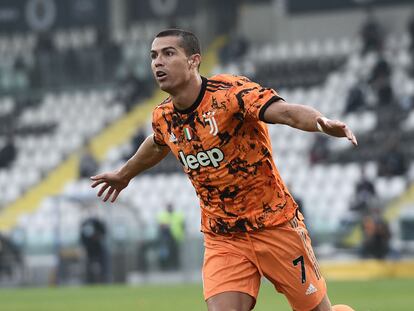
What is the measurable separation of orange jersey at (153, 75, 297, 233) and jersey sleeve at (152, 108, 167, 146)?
0.02 meters

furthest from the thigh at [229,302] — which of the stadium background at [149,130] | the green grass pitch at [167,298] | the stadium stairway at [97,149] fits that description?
the stadium stairway at [97,149]

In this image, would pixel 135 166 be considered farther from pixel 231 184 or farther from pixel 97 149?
pixel 97 149

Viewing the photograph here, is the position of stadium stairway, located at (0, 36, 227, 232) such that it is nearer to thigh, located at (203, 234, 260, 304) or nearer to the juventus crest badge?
thigh, located at (203, 234, 260, 304)

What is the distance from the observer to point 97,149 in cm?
3544

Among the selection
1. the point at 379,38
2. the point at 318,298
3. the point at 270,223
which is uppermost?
the point at 379,38

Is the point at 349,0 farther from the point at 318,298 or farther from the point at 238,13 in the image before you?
the point at 318,298

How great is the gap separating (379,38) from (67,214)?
10.3 metres

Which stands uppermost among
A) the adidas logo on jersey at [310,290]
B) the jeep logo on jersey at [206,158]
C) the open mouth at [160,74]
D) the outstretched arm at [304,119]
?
the open mouth at [160,74]

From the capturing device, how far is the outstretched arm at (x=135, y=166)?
9.38 metres

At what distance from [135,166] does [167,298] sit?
9.98m

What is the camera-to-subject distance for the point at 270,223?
8719 millimetres

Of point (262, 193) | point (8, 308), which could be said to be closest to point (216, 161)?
point (262, 193)

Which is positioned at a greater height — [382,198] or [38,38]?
[38,38]

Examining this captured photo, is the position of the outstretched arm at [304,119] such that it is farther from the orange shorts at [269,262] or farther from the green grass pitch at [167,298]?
the green grass pitch at [167,298]
